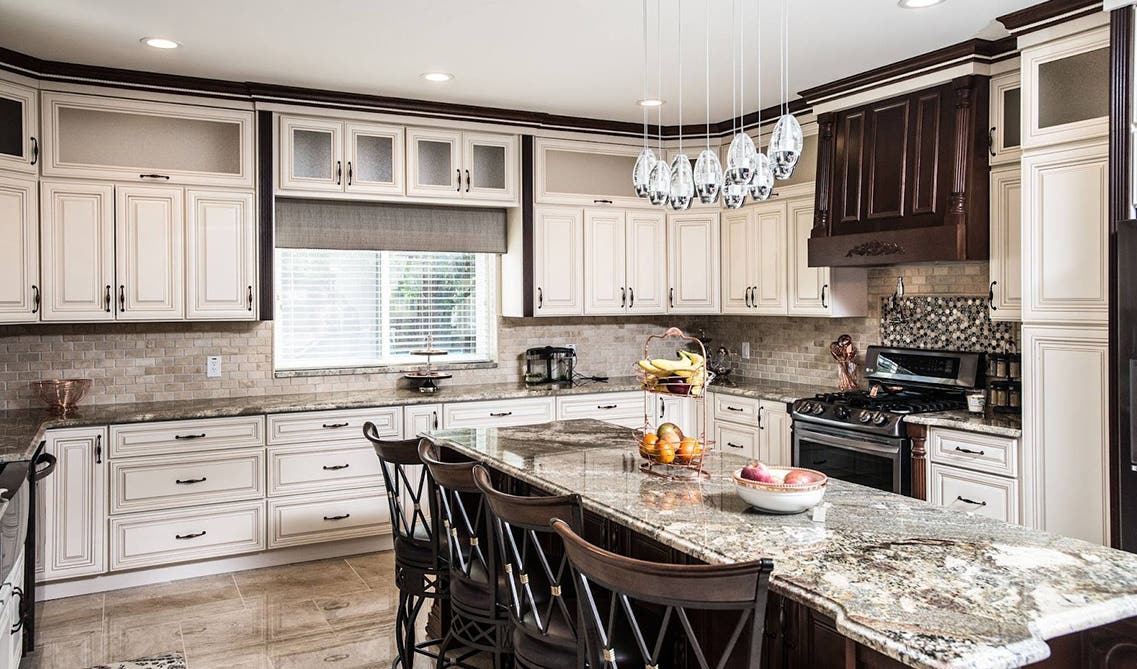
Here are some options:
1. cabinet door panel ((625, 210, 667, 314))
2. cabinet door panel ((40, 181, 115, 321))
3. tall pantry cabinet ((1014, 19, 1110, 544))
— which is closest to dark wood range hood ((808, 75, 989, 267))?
tall pantry cabinet ((1014, 19, 1110, 544))

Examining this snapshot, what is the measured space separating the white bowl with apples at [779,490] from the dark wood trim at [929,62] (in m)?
2.76

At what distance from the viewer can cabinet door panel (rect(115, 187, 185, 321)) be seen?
15.0ft

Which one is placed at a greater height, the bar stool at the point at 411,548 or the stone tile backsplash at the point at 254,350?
the stone tile backsplash at the point at 254,350

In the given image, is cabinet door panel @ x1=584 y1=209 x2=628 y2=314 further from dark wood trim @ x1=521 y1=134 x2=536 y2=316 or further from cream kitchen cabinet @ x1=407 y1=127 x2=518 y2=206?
cream kitchen cabinet @ x1=407 y1=127 x2=518 y2=206

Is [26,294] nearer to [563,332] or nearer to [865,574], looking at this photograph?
[563,332]

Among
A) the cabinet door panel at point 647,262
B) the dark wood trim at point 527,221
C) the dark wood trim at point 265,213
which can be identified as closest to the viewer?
the dark wood trim at point 265,213

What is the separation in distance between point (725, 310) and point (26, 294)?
420 cm

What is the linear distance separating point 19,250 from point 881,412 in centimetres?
441

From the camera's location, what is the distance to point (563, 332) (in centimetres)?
615

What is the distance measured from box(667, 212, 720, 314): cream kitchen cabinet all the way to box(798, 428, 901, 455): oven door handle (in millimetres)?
1540

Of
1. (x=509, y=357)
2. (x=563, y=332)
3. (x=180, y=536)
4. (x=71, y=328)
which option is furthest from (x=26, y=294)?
(x=563, y=332)

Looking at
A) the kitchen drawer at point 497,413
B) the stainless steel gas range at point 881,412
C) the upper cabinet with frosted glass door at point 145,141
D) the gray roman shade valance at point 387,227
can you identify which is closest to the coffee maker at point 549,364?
the kitchen drawer at point 497,413

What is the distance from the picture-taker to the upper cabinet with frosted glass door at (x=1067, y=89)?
342 centimetres

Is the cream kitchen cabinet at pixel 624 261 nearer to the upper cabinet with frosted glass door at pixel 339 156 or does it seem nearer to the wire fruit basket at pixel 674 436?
the upper cabinet with frosted glass door at pixel 339 156
